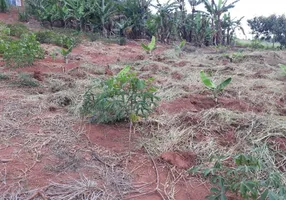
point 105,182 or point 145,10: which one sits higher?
Answer: point 145,10

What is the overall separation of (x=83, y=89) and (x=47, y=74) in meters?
1.27

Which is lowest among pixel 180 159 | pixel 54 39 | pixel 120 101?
pixel 180 159

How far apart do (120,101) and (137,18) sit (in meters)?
12.9

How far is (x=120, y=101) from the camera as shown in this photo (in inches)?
110

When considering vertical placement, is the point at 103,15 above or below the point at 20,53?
above

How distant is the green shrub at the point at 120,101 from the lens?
8.92 ft

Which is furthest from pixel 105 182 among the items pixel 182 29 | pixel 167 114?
pixel 182 29

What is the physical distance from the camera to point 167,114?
3383mm

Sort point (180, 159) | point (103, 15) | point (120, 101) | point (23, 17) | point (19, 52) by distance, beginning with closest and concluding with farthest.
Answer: point (180, 159) → point (120, 101) → point (19, 52) → point (23, 17) → point (103, 15)

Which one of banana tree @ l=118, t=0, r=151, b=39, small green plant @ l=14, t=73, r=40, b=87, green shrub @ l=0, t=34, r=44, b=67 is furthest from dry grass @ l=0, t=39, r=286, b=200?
banana tree @ l=118, t=0, r=151, b=39

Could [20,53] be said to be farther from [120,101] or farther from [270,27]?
[270,27]

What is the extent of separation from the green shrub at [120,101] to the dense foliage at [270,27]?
17657 millimetres

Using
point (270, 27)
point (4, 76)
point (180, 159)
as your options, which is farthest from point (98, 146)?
point (270, 27)

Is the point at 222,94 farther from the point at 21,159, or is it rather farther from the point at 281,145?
the point at 21,159
